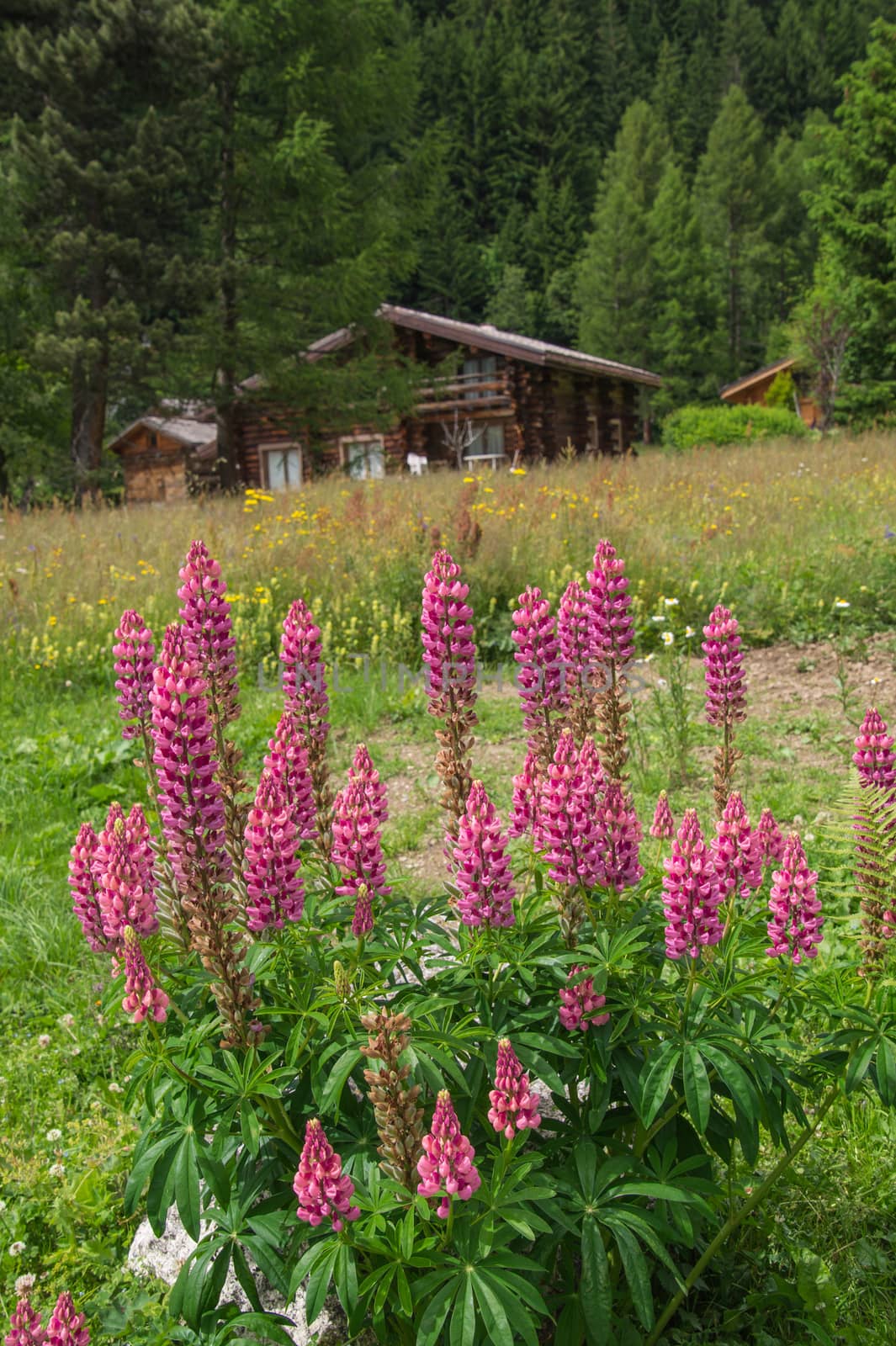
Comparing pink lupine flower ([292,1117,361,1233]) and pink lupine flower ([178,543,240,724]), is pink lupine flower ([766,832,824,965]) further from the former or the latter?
pink lupine flower ([178,543,240,724])

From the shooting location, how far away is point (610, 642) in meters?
2.47

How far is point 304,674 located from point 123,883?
715 millimetres

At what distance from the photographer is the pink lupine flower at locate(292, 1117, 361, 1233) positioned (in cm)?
151

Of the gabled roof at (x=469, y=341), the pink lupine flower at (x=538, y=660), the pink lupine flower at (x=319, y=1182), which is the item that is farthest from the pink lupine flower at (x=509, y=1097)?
the gabled roof at (x=469, y=341)

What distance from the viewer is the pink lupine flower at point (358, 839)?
1983 millimetres

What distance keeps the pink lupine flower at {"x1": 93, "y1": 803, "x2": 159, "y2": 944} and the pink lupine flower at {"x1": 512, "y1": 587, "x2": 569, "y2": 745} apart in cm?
93

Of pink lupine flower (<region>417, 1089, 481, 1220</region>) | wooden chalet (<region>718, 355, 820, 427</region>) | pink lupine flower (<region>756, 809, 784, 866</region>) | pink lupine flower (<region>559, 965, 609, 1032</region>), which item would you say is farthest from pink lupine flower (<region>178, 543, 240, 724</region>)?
wooden chalet (<region>718, 355, 820, 427</region>)

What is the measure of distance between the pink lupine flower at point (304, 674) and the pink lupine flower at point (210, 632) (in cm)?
19

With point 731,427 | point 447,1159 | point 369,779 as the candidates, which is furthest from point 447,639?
point 731,427

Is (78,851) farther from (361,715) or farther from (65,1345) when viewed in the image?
(361,715)

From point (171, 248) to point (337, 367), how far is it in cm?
516

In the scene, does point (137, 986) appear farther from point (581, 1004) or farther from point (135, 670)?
point (135, 670)

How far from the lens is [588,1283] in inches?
66.9

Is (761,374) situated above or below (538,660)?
above
